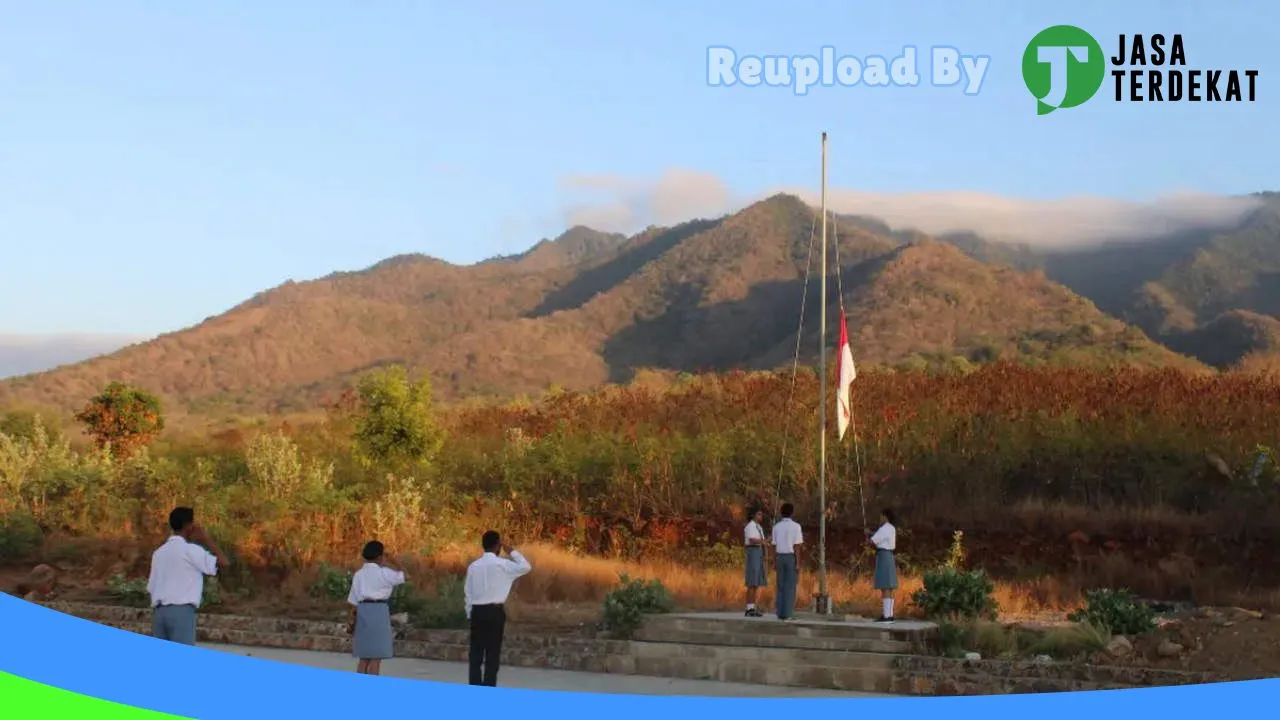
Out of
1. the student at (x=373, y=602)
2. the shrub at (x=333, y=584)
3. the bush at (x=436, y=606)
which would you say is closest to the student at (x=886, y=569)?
the bush at (x=436, y=606)

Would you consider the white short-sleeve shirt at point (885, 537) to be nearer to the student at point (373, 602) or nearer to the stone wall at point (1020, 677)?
the stone wall at point (1020, 677)

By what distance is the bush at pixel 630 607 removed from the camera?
655 inches

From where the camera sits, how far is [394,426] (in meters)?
28.0

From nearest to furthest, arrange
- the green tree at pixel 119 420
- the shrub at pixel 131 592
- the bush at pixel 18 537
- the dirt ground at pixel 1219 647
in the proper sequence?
the dirt ground at pixel 1219 647 → the shrub at pixel 131 592 → the bush at pixel 18 537 → the green tree at pixel 119 420

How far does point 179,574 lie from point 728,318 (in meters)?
70.4

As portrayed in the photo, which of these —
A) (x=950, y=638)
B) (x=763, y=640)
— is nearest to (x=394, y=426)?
(x=763, y=640)

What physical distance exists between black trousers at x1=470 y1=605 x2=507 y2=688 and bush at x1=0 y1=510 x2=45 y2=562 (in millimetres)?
12730

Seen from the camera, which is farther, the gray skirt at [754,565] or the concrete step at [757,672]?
the gray skirt at [754,565]

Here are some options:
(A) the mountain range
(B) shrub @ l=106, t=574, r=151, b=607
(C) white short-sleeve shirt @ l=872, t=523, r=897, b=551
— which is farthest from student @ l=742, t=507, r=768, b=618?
(A) the mountain range

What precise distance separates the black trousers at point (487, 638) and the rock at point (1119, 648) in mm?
6086

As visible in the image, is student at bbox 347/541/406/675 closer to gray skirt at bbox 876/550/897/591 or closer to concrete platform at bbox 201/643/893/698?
concrete platform at bbox 201/643/893/698

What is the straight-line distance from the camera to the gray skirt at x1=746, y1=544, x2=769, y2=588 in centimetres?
1725

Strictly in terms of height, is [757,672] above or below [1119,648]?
below

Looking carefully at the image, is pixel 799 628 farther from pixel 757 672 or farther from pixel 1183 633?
pixel 1183 633
